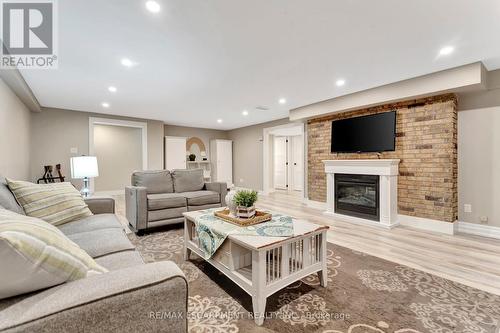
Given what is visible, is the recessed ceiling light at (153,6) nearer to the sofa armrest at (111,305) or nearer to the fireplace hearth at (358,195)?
the sofa armrest at (111,305)

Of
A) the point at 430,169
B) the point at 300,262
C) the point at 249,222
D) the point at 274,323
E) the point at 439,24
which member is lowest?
the point at 274,323

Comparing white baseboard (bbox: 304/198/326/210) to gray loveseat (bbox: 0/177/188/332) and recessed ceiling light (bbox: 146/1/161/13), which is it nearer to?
recessed ceiling light (bbox: 146/1/161/13)

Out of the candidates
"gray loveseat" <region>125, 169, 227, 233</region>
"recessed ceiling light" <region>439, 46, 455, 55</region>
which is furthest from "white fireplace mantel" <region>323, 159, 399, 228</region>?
"gray loveseat" <region>125, 169, 227, 233</region>

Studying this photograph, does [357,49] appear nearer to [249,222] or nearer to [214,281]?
[249,222]

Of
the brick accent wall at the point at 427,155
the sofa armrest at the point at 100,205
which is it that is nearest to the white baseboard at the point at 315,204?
the brick accent wall at the point at 427,155

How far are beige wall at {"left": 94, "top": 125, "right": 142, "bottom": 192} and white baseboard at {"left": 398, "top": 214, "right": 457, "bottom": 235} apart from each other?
6602mm

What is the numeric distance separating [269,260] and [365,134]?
11.2 ft

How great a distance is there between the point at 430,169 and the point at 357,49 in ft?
7.39

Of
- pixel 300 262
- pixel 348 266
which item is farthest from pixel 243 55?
pixel 348 266

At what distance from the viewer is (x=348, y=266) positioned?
2248 mm

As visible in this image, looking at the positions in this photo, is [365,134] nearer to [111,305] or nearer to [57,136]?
[111,305]

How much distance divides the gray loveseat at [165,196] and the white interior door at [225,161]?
3936 millimetres

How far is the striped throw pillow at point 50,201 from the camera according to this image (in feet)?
5.78

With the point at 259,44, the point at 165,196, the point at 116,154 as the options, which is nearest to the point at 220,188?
the point at 165,196
